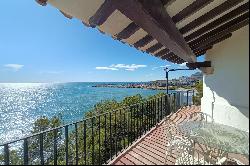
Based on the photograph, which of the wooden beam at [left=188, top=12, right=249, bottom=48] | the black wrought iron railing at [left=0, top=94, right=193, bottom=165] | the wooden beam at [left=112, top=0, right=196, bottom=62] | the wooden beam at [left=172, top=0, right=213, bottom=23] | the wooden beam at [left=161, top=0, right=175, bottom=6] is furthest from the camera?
the black wrought iron railing at [left=0, top=94, right=193, bottom=165]

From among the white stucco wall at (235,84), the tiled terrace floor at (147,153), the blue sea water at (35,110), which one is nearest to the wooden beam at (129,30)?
the white stucco wall at (235,84)

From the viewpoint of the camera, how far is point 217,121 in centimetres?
329

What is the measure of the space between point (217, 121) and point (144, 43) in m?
1.74

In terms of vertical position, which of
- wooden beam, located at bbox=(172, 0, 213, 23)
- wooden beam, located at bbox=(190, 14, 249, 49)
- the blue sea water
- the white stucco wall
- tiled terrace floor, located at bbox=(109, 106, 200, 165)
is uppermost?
wooden beam, located at bbox=(172, 0, 213, 23)

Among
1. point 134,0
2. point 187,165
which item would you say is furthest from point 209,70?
point 134,0

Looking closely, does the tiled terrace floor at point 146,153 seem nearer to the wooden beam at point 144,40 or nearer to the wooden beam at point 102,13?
the wooden beam at point 144,40

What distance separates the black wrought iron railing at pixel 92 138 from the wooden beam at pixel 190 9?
202 centimetres

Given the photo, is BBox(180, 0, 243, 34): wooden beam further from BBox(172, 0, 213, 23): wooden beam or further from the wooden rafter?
BBox(172, 0, 213, 23): wooden beam

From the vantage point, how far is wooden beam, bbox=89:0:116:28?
2203 mm

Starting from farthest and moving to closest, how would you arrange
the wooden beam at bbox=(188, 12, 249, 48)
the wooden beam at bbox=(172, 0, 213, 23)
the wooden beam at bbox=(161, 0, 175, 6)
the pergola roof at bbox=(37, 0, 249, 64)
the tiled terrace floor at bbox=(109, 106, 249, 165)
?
the tiled terrace floor at bbox=(109, 106, 249, 165)
the wooden beam at bbox=(188, 12, 249, 48)
the wooden beam at bbox=(172, 0, 213, 23)
the wooden beam at bbox=(161, 0, 175, 6)
the pergola roof at bbox=(37, 0, 249, 64)

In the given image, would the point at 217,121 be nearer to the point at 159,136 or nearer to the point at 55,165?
the point at 55,165

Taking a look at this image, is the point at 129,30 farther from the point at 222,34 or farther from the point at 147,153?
the point at 147,153

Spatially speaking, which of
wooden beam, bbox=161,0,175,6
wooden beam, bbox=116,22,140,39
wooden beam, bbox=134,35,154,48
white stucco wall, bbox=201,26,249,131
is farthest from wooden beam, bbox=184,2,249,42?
wooden beam, bbox=116,22,140,39

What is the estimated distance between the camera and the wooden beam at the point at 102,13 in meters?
2.20
